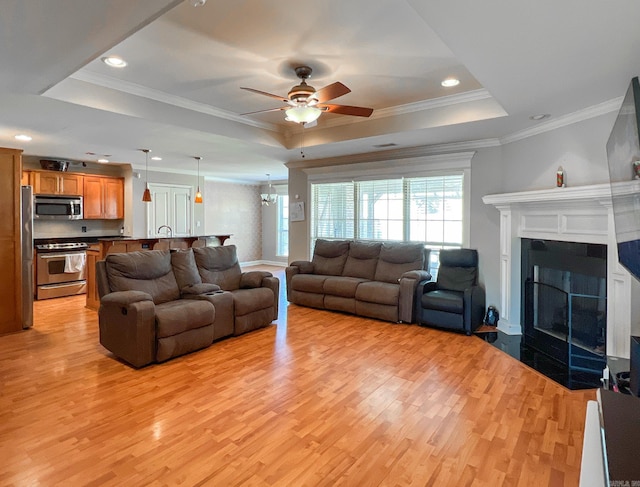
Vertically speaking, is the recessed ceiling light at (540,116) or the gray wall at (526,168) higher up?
the recessed ceiling light at (540,116)

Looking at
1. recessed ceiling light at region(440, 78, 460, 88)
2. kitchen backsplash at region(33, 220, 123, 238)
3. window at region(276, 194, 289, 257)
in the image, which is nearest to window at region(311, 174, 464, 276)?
recessed ceiling light at region(440, 78, 460, 88)

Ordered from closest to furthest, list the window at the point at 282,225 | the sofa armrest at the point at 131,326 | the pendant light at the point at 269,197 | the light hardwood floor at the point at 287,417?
1. the light hardwood floor at the point at 287,417
2. the sofa armrest at the point at 131,326
3. the pendant light at the point at 269,197
4. the window at the point at 282,225

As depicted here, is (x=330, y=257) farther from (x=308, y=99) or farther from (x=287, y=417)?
(x=287, y=417)

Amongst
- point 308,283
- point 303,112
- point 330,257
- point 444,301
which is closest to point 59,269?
point 308,283

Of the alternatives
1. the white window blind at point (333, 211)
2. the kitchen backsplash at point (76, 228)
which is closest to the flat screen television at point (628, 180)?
the white window blind at point (333, 211)

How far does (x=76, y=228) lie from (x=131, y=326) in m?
5.29

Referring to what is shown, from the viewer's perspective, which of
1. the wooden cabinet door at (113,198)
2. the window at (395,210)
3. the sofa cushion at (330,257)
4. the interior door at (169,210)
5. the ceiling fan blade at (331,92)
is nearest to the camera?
the ceiling fan blade at (331,92)

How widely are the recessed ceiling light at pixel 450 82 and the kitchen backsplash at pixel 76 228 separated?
722 cm

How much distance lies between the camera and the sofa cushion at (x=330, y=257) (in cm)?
607

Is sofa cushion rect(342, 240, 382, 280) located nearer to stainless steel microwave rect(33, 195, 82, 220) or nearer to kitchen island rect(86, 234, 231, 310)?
kitchen island rect(86, 234, 231, 310)

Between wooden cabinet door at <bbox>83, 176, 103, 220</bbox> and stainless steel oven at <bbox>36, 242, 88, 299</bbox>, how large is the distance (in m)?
0.79

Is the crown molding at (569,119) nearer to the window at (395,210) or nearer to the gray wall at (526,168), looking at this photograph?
the gray wall at (526,168)

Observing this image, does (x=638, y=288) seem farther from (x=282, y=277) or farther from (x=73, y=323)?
(x=282, y=277)

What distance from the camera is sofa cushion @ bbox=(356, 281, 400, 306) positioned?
4.96 meters
